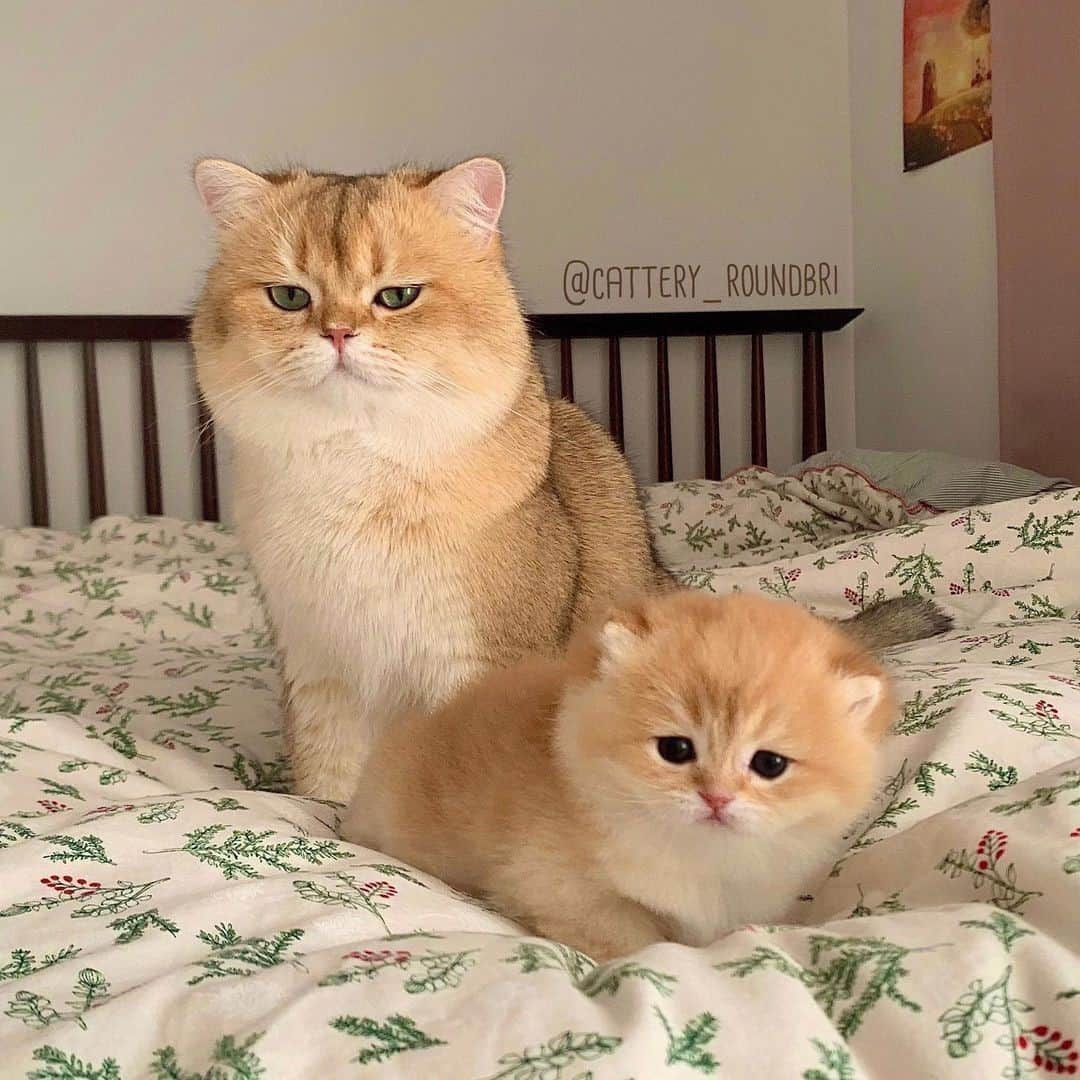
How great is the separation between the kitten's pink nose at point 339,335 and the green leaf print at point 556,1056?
2.51 ft

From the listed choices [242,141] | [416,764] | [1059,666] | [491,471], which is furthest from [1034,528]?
[242,141]

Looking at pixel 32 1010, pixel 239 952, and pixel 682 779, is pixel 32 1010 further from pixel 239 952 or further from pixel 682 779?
pixel 682 779

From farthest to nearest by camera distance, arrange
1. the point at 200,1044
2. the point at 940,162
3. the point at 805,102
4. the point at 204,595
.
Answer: the point at 805,102
the point at 940,162
the point at 204,595
the point at 200,1044

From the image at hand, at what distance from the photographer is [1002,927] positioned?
1.89 ft

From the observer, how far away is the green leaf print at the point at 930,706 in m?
0.98

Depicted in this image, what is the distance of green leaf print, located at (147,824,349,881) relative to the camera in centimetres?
80

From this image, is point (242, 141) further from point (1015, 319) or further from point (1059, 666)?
point (1059, 666)

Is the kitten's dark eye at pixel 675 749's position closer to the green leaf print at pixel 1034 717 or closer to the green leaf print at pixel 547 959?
the green leaf print at pixel 547 959

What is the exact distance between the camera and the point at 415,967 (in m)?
0.57

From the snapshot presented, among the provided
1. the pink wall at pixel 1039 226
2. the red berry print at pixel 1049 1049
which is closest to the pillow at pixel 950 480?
the pink wall at pixel 1039 226

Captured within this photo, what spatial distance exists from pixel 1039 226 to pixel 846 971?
2183 mm

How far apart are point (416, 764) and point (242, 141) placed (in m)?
2.40

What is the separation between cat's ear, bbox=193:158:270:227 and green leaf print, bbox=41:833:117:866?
0.73m

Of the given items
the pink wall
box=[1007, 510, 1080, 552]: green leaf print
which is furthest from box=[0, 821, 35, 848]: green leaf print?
the pink wall
